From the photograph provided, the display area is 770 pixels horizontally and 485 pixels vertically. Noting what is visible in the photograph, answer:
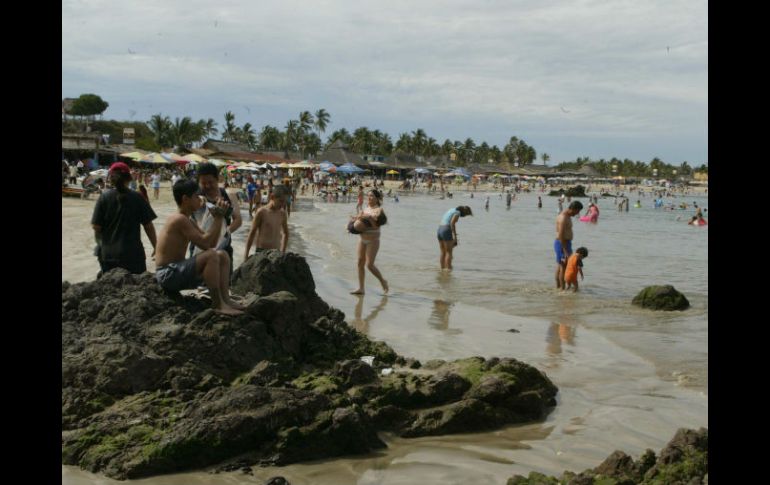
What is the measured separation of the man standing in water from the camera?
451 inches

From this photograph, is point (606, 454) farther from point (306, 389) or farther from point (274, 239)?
point (274, 239)

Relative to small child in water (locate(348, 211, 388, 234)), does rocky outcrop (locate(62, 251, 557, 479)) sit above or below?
below

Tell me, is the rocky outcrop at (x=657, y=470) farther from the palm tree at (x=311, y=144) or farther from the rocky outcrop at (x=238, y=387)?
the palm tree at (x=311, y=144)

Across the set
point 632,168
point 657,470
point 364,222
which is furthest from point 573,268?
point 632,168

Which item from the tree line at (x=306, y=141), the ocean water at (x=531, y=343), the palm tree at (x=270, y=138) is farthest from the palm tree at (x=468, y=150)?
the ocean water at (x=531, y=343)

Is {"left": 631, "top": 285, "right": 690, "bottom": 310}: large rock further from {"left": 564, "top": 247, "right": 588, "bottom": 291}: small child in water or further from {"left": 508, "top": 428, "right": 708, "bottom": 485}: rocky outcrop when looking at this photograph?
{"left": 508, "top": 428, "right": 708, "bottom": 485}: rocky outcrop

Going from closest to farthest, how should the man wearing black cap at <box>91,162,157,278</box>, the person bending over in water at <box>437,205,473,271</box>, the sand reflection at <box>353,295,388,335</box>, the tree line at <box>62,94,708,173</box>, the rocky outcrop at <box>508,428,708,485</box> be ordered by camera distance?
1. the rocky outcrop at <box>508,428,708,485</box>
2. the man wearing black cap at <box>91,162,157,278</box>
3. the sand reflection at <box>353,295,388,335</box>
4. the person bending over in water at <box>437,205,473,271</box>
5. the tree line at <box>62,94,708,173</box>

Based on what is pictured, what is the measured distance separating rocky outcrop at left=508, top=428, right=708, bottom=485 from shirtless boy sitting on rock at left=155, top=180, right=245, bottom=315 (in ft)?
8.63

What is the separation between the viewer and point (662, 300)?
11062 millimetres

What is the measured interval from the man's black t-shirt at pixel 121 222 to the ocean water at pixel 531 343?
8.43 ft

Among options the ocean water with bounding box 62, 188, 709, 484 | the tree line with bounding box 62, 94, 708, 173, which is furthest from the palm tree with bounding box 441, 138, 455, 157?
the ocean water with bounding box 62, 188, 709, 484

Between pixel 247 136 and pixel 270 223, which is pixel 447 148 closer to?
pixel 247 136

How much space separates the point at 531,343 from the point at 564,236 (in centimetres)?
401
